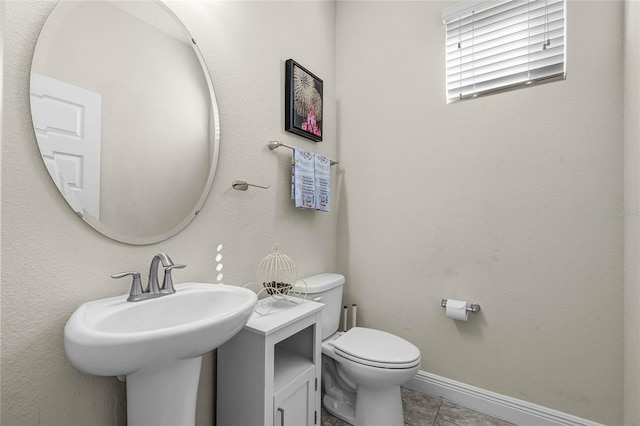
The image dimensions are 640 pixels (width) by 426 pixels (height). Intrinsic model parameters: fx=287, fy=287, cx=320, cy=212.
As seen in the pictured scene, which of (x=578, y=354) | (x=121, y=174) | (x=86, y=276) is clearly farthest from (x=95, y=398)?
(x=578, y=354)

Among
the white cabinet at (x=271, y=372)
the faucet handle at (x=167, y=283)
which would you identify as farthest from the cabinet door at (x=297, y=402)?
the faucet handle at (x=167, y=283)

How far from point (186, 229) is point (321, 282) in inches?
32.1

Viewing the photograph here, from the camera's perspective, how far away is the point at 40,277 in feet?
2.63

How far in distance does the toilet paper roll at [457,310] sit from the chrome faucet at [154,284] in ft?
4.63

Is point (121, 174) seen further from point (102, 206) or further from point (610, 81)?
point (610, 81)

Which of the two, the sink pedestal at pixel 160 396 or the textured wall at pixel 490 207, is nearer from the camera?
the sink pedestal at pixel 160 396

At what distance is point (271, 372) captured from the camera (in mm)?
1059

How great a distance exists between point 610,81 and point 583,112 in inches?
6.1

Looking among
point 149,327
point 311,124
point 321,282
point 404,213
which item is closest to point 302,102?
point 311,124

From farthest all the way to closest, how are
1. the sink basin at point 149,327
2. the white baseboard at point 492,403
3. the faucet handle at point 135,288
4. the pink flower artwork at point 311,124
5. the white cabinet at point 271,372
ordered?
the pink flower artwork at point 311,124 < the white baseboard at point 492,403 < the white cabinet at point 271,372 < the faucet handle at point 135,288 < the sink basin at point 149,327

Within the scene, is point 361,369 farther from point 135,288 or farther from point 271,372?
point 135,288

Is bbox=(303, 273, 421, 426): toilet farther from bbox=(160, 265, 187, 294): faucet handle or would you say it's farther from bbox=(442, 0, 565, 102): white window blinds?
bbox=(442, 0, 565, 102): white window blinds

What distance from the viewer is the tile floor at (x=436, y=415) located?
1505mm

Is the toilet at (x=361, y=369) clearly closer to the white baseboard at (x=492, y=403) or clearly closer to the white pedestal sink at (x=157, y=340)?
the white baseboard at (x=492, y=403)
